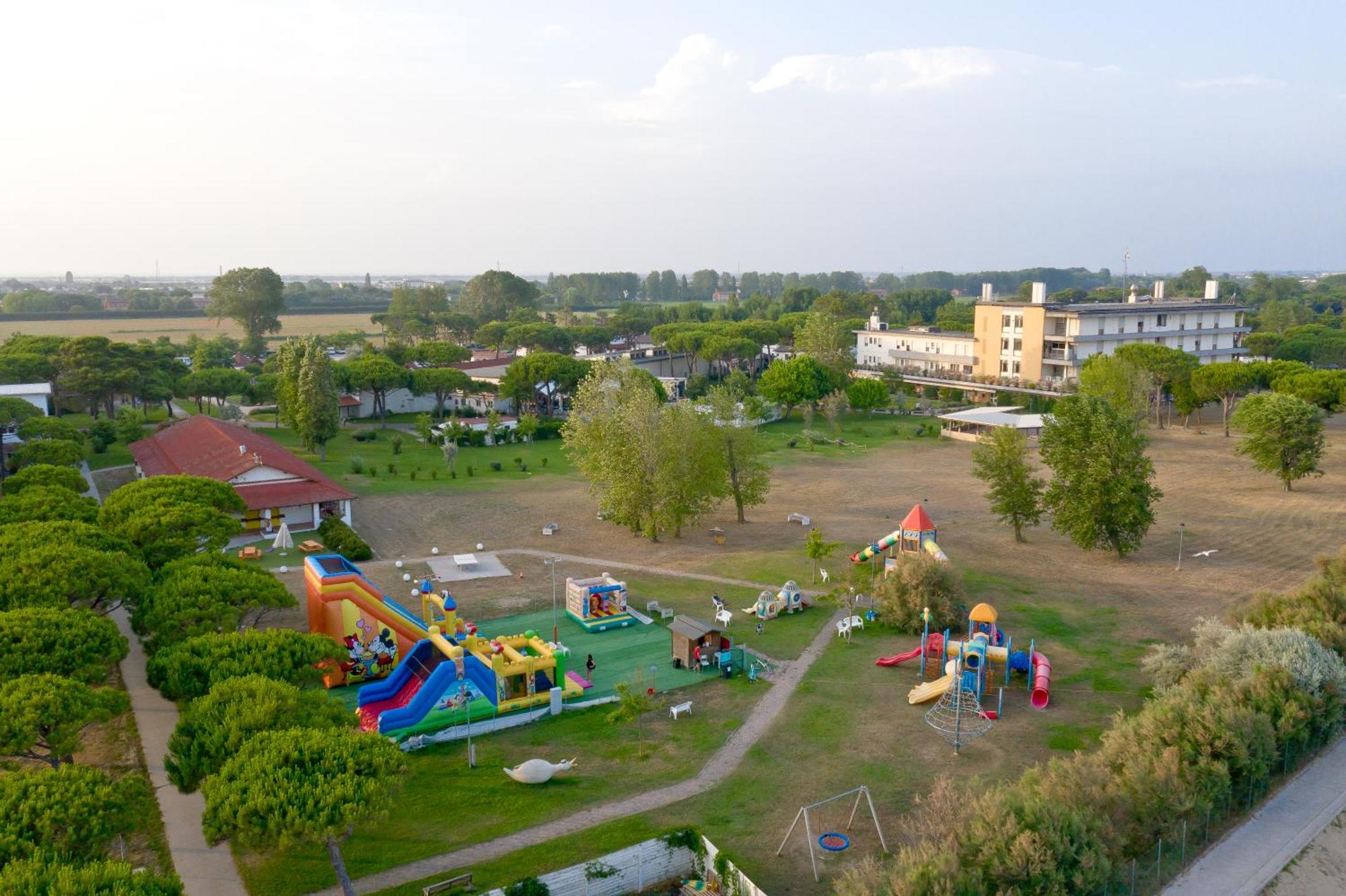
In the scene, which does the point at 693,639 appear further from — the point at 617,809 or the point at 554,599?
the point at 617,809

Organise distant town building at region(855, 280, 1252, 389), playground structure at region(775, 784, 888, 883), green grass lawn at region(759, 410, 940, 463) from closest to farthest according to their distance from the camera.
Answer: playground structure at region(775, 784, 888, 883), green grass lawn at region(759, 410, 940, 463), distant town building at region(855, 280, 1252, 389)

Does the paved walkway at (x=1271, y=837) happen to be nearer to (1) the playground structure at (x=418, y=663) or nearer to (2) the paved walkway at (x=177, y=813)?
(1) the playground structure at (x=418, y=663)

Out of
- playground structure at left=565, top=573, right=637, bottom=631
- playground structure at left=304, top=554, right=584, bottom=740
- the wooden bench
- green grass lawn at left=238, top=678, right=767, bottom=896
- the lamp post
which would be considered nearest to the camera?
the wooden bench

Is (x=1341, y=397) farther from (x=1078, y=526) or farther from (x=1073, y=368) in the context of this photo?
(x=1078, y=526)

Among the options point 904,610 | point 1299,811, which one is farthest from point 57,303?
point 1299,811

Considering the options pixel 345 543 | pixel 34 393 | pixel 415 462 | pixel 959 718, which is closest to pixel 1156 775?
pixel 959 718

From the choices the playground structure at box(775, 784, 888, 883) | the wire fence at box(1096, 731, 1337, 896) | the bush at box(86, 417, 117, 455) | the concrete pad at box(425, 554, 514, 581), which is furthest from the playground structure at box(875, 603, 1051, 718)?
the bush at box(86, 417, 117, 455)

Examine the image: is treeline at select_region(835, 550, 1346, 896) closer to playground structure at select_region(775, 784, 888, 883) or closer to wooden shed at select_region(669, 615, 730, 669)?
playground structure at select_region(775, 784, 888, 883)
